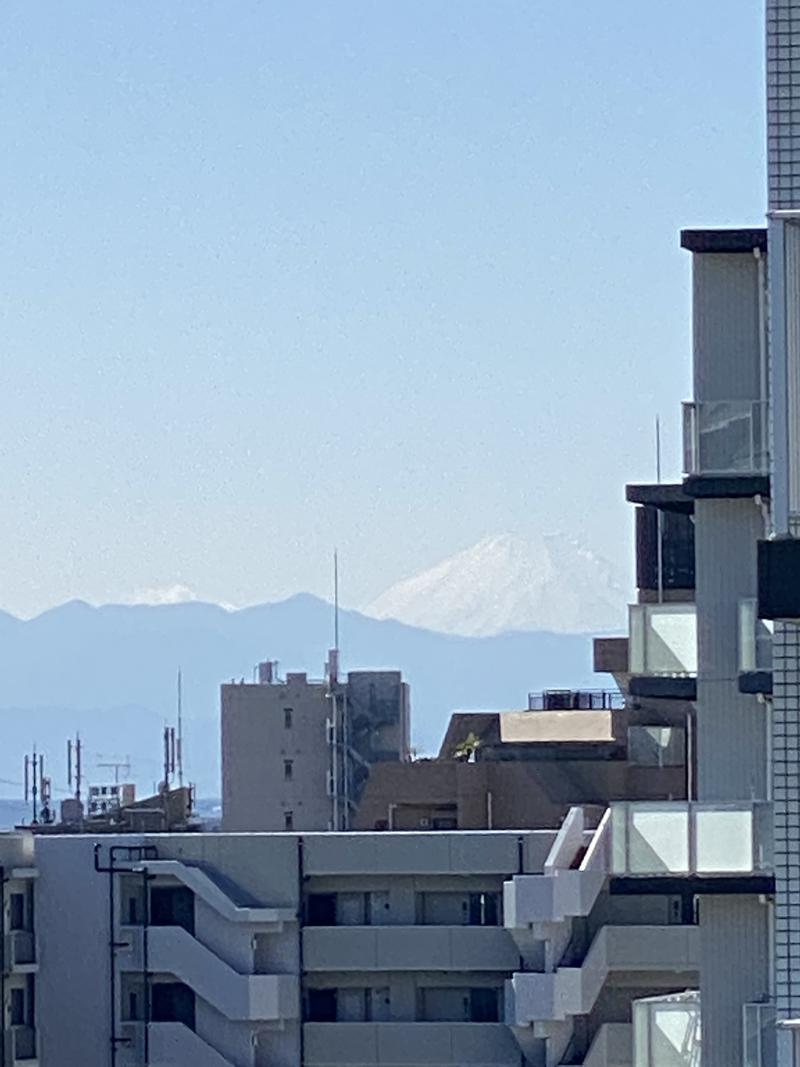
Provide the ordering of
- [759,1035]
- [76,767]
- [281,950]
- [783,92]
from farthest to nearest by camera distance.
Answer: [76,767] → [281,950] → [759,1035] → [783,92]

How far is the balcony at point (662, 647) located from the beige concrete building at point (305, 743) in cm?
9072

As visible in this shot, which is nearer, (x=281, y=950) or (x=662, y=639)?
(x=662, y=639)

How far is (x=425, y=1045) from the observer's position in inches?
3361

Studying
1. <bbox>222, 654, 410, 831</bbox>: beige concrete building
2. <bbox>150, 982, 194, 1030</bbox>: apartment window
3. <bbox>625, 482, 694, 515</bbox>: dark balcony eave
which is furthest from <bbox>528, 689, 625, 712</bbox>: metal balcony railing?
<bbox>625, 482, 694, 515</bbox>: dark balcony eave

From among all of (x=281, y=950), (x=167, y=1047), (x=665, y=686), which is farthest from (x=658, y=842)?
(x=281, y=950)

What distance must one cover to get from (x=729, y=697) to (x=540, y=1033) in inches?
1952

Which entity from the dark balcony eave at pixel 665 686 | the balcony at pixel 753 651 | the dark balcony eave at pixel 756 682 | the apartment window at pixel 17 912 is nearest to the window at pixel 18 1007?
the apartment window at pixel 17 912

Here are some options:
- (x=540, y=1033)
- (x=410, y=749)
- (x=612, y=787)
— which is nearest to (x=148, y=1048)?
(x=540, y=1033)

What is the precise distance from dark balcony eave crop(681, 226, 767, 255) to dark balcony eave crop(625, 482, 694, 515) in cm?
220

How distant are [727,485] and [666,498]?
4349mm

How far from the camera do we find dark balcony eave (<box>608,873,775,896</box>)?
32.3m

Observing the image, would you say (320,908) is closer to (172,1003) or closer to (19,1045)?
(172,1003)

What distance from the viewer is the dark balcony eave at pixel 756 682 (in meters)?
32.1

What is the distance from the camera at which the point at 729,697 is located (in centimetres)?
3459
